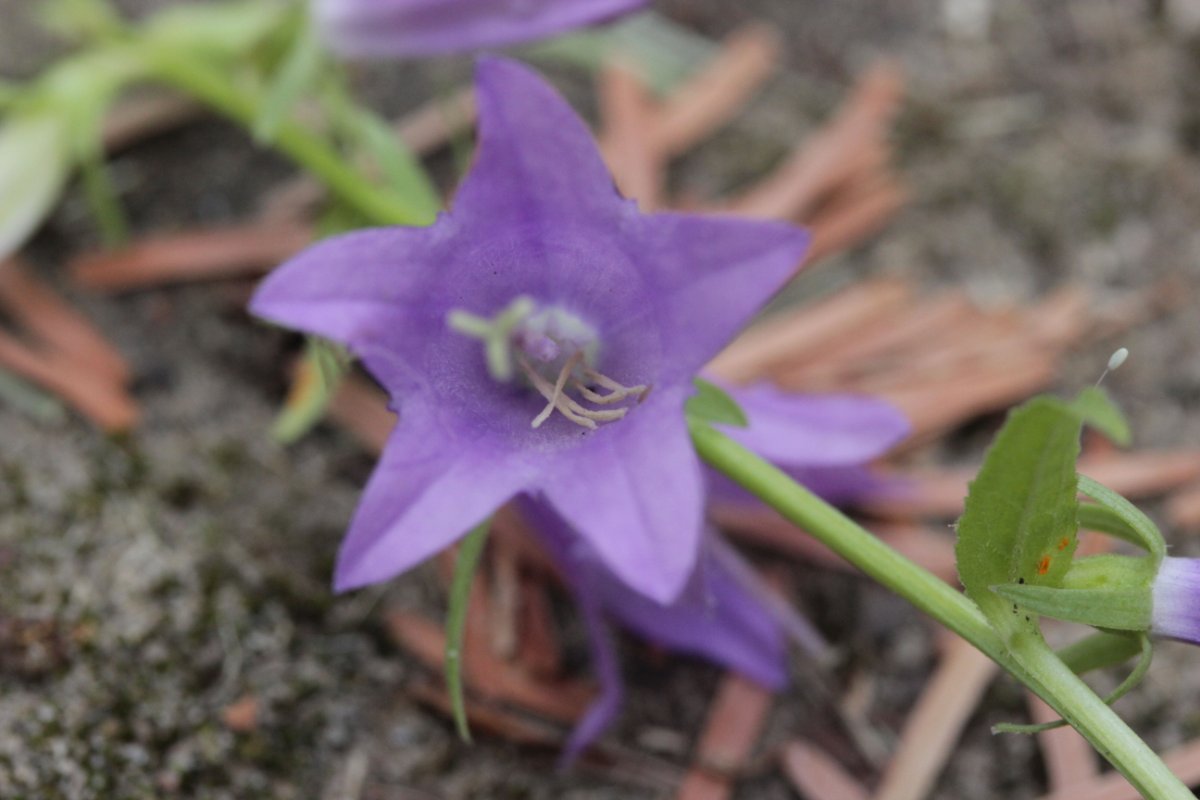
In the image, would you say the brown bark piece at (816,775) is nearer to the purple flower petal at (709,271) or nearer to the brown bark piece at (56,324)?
the purple flower petal at (709,271)

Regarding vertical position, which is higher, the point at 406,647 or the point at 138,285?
the point at 138,285

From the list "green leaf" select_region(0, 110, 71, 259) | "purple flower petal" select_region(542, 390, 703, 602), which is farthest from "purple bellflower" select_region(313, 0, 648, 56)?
"purple flower petal" select_region(542, 390, 703, 602)

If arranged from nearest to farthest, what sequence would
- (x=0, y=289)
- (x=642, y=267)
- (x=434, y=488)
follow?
(x=434, y=488) → (x=642, y=267) → (x=0, y=289)

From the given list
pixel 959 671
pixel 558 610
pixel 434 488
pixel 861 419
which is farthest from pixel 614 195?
pixel 959 671

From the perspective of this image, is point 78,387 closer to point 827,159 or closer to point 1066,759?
point 827,159

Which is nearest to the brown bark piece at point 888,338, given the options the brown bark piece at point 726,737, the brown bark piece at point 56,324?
the brown bark piece at point 726,737

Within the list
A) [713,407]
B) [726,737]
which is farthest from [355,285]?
[726,737]

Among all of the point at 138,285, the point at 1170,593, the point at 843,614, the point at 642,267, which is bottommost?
the point at 843,614

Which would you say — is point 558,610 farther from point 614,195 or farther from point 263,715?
point 614,195
